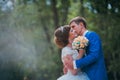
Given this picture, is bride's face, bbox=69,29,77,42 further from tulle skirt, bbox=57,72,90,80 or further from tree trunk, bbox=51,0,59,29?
tree trunk, bbox=51,0,59,29

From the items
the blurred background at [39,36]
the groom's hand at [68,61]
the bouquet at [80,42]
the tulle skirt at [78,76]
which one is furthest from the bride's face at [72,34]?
the blurred background at [39,36]

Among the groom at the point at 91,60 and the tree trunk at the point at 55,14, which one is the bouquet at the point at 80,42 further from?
the tree trunk at the point at 55,14

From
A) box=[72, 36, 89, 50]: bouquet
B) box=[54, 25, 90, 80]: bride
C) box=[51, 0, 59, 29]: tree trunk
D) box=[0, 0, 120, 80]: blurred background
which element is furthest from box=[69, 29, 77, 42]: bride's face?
box=[51, 0, 59, 29]: tree trunk

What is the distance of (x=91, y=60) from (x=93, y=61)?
5cm

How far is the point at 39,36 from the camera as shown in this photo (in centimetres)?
3055

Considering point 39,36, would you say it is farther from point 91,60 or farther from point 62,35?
point 91,60

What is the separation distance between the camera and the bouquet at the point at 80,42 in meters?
6.63

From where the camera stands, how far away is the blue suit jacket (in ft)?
21.6

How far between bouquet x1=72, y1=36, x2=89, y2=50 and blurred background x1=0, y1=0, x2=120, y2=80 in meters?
15.3

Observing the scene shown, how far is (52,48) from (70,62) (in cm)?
2254

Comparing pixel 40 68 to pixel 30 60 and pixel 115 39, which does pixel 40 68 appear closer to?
pixel 30 60

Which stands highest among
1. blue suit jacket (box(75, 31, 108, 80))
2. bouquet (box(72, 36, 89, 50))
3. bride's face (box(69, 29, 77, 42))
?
bride's face (box(69, 29, 77, 42))

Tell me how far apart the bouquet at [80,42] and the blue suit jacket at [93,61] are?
0.08 m

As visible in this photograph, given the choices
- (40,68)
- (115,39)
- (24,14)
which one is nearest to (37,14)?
(24,14)
